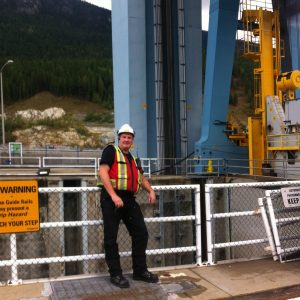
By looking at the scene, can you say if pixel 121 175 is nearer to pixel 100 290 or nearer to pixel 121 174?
pixel 121 174

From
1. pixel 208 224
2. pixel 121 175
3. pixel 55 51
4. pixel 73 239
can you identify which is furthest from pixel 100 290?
pixel 55 51

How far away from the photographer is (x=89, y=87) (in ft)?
390

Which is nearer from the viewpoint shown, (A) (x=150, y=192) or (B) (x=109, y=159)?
(B) (x=109, y=159)

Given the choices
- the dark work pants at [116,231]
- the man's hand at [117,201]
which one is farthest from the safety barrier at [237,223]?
the man's hand at [117,201]

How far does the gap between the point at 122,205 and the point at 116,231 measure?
0.45 metres

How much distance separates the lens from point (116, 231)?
5.32 meters

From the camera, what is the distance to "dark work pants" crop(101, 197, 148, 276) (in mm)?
5281

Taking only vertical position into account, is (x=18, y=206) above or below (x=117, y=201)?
below

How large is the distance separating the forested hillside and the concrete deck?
108974mm

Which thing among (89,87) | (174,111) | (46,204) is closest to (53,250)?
(46,204)

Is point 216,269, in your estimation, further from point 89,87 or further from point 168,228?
point 89,87

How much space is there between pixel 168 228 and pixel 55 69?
119 m

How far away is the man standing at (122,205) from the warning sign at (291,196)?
2.41 m

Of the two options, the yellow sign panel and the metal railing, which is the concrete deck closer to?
the yellow sign panel
